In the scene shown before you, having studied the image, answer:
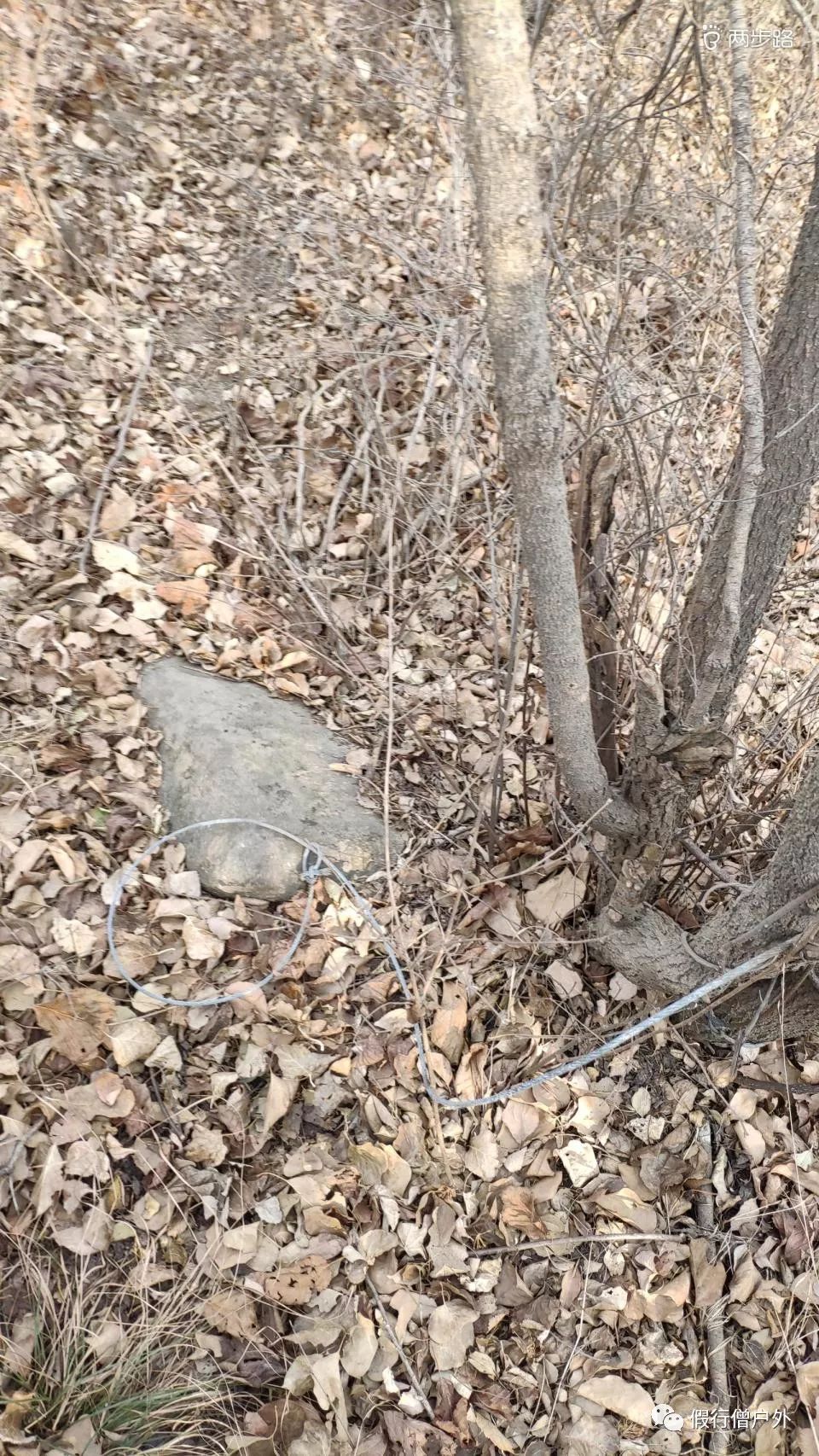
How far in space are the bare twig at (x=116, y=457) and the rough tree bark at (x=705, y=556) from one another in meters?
1.70

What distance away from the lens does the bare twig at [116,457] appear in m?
2.95

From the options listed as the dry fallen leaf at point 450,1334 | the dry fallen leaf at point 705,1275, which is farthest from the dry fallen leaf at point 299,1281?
the dry fallen leaf at point 705,1275

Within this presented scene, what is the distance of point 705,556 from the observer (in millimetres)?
2158

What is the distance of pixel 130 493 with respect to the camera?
124 inches

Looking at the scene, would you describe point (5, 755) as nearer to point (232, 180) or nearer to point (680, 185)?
point (232, 180)

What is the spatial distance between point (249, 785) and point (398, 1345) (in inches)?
55.6

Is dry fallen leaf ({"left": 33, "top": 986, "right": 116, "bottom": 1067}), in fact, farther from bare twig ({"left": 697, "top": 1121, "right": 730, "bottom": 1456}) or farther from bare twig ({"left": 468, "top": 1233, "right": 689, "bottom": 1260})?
bare twig ({"left": 697, "top": 1121, "right": 730, "bottom": 1456})

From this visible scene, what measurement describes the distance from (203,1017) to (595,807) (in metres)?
1.11

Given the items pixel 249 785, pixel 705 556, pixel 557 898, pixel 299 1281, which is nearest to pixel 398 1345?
pixel 299 1281

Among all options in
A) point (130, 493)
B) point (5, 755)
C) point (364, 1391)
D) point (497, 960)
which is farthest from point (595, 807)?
point (130, 493)

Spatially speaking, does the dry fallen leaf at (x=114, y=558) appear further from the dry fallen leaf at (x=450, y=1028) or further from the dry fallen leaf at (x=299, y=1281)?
the dry fallen leaf at (x=299, y=1281)

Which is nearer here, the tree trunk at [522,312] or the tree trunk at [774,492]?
the tree trunk at [522,312]

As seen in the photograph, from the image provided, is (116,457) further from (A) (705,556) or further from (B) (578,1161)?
(B) (578,1161)

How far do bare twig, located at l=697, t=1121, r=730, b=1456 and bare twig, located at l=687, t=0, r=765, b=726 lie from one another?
1.19 meters
